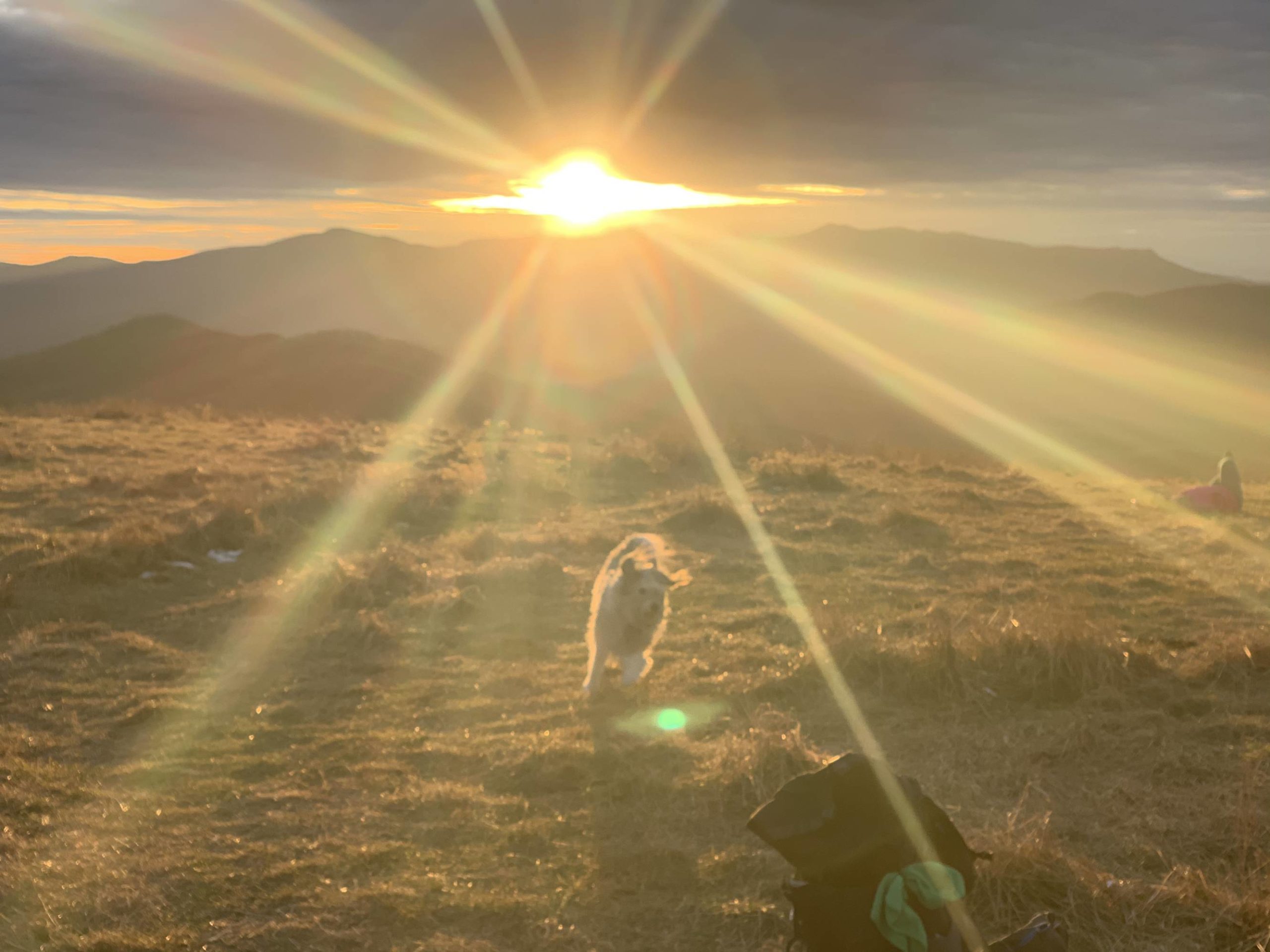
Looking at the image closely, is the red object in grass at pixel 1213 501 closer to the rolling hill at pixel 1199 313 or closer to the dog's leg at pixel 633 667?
the dog's leg at pixel 633 667

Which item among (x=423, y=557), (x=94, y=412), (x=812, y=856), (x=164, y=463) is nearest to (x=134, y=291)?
(x=94, y=412)

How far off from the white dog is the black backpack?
3.54 metres

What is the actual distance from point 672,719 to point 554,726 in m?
0.86

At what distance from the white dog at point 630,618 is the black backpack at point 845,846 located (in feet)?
11.6

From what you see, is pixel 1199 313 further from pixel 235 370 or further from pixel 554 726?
pixel 554 726

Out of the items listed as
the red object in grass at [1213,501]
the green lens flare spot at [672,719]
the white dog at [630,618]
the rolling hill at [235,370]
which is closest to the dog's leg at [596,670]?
the white dog at [630,618]

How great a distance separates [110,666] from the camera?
24.6 ft

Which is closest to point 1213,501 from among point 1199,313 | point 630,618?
point 630,618

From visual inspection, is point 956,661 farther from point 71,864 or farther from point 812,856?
point 71,864

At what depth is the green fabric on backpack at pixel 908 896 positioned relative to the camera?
2.93 m

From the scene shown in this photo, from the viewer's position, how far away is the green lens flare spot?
6.26 m

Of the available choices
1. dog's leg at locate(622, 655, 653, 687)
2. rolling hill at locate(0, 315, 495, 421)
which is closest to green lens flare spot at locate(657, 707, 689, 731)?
dog's leg at locate(622, 655, 653, 687)

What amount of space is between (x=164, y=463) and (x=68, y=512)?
3814 millimetres

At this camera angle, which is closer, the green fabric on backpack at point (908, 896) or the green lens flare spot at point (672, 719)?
the green fabric on backpack at point (908, 896)
